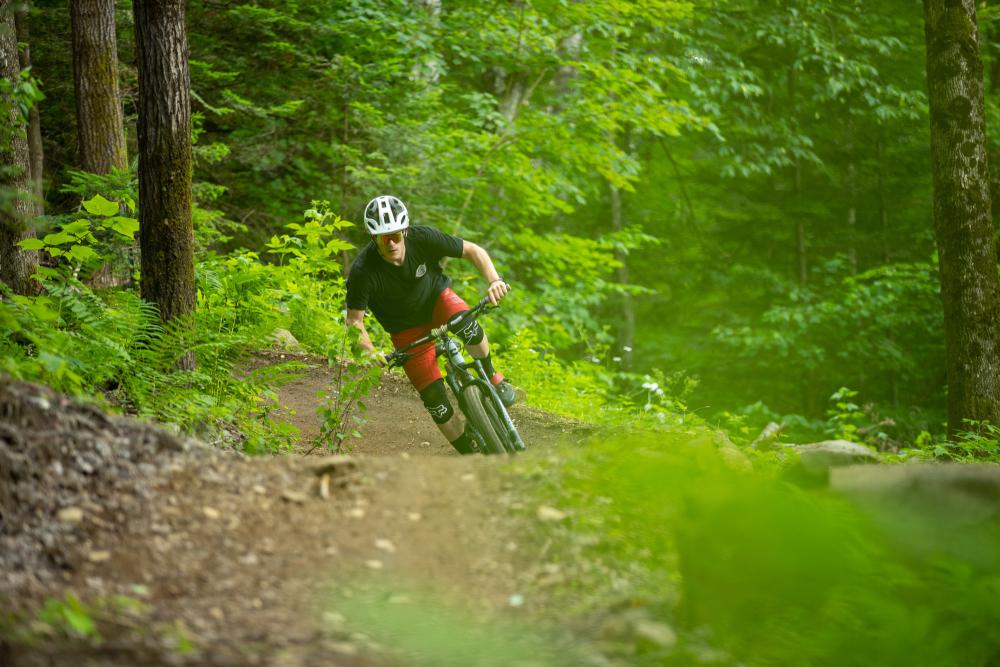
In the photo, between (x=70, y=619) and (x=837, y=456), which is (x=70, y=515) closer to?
(x=70, y=619)

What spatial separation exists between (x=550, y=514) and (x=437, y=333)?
7.93 ft

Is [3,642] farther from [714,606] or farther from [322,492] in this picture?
[714,606]

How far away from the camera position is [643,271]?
24.9 meters

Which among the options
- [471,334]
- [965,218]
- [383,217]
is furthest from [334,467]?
[965,218]

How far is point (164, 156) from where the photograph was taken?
6.76 metres

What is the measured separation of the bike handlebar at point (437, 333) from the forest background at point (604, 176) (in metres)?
1.17

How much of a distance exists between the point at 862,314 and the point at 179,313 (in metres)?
13.1

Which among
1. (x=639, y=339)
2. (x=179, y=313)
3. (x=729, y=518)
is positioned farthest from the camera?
(x=639, y=339)

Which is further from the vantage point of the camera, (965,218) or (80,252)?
(965,218)

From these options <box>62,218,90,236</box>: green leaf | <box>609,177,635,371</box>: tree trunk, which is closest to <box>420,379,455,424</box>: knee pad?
<box>62,218,90,236</box>: green leaf

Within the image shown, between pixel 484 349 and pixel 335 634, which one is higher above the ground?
pixel 484 349

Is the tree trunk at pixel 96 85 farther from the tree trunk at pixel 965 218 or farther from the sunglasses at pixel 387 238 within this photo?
the tree trunk at pixel 965 218

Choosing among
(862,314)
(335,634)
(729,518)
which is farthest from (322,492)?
(862,314)

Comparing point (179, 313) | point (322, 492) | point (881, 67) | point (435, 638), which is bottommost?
point (435, 638)
